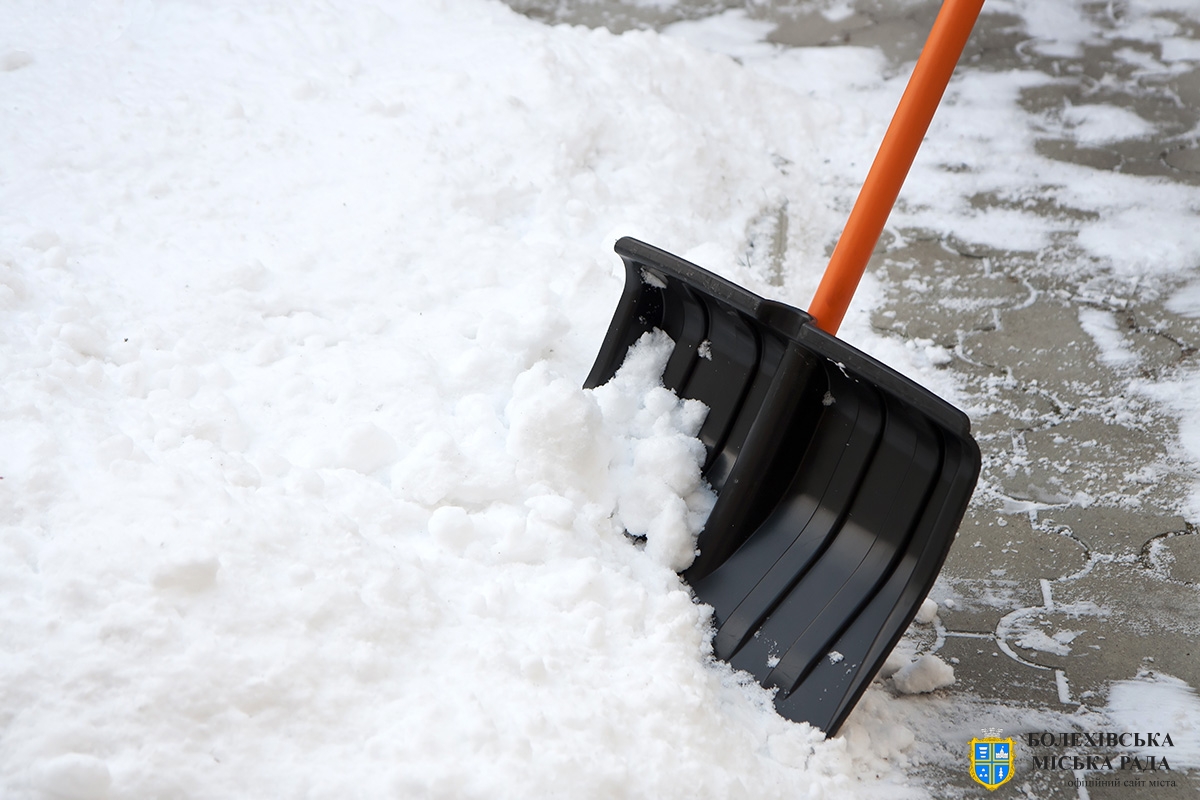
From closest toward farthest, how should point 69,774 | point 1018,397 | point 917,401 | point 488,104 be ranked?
point 69,774 → point 917,401 → point 1018,397 → point 488,104

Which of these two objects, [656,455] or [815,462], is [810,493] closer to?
[815,462]

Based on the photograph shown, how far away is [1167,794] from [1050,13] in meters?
3.84

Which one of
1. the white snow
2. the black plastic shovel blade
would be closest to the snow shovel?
the black plastic shovel blade

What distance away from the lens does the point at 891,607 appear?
4.62ft

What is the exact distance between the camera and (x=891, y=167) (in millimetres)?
1647

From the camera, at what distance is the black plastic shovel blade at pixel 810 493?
1.39m

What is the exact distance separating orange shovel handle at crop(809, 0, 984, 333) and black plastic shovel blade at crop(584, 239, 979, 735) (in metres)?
0.14

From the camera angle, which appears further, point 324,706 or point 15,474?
point 15,474

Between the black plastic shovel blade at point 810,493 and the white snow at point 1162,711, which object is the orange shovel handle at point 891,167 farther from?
the white snow at point 1162,711

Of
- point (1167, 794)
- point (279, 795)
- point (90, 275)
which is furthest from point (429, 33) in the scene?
point (1167, 794)

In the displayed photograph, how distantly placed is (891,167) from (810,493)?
1.96 ft

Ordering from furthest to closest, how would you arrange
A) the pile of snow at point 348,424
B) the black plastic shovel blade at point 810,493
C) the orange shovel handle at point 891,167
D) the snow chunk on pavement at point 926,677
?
the orange shovel handle at point 891,167, the snow chunk on pavement at point 926,677, the black plastic shovel blade at point 810,493, the pile of snow at point 348,424

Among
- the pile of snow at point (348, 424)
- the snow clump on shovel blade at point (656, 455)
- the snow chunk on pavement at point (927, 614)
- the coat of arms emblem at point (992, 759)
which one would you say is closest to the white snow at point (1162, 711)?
the coat of arms emblem at point (992, 759)

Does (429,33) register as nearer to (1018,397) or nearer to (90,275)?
(90,275)
